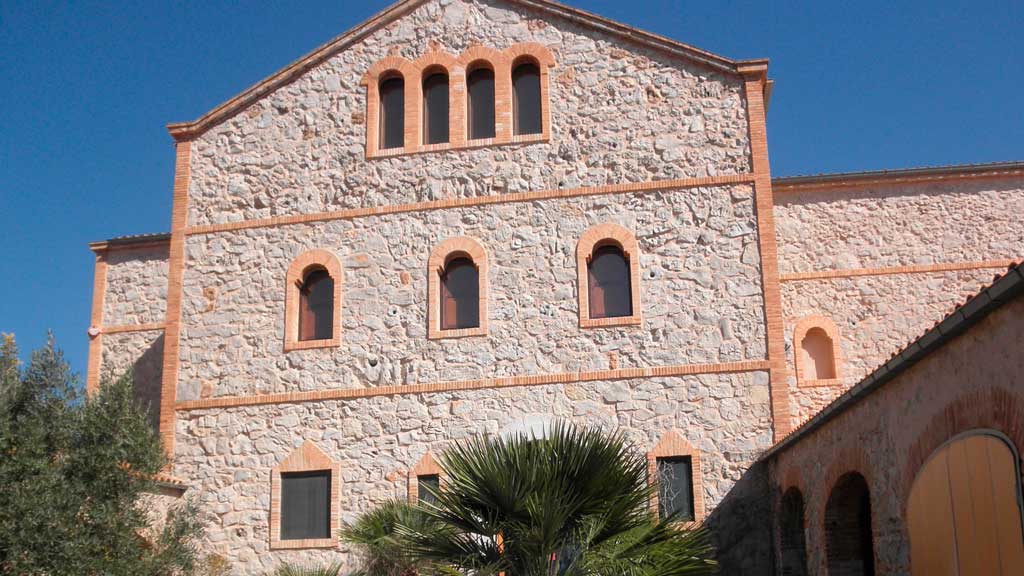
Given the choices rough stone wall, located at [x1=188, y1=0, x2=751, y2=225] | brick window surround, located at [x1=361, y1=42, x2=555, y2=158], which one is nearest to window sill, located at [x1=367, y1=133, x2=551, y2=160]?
brick window surround, located at [x1=361, y1=42, x2=555, y2=158]

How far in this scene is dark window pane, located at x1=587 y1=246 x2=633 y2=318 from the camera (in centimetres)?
1698

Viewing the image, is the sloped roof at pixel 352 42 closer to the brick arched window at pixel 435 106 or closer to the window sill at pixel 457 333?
the brick arched window at pixel 435 106

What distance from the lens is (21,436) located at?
13047 millimetres

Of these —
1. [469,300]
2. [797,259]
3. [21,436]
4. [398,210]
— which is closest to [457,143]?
[398,210]

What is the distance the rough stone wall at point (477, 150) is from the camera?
17422 mm

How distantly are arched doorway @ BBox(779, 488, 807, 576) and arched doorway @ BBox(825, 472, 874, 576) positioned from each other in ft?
8.00

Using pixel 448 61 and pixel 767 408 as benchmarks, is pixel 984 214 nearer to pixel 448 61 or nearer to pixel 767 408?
pixel 767 408

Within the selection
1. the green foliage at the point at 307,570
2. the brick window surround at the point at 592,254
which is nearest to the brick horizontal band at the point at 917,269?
the brick window surround at the point at 592,254

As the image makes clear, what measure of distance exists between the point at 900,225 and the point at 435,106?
26.2 feet

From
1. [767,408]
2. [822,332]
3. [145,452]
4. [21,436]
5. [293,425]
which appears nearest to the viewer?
[21,436]

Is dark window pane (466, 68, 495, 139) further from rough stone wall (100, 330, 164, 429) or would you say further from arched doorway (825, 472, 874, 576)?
arched doorway (825, 472, 874, 576)

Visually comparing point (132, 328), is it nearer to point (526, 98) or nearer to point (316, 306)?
point (316, 306)

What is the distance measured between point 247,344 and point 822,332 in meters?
9.31

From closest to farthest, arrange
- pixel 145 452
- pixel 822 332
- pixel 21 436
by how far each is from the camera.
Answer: pixel 21 436
pixel 145 452
pixel 822 332
